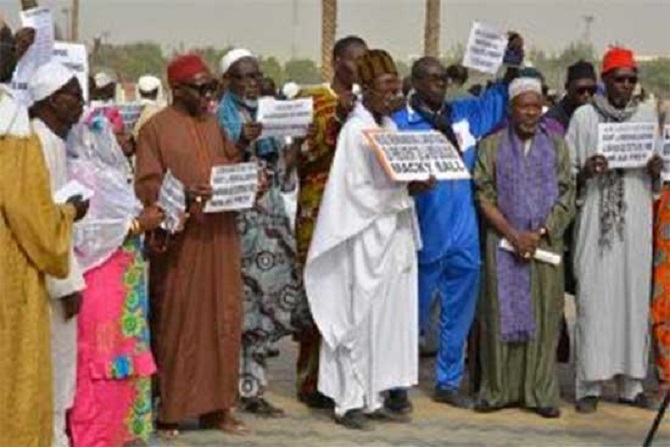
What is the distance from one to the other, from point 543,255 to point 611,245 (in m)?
0.42

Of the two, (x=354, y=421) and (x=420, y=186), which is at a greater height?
(x=420, y=186)

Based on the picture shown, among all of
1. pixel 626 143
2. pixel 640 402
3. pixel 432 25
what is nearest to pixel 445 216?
pixel 626 143

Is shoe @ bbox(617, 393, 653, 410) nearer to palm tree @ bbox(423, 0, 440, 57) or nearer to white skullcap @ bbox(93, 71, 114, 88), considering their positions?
white skullcap @ bbox(93, 71, 114, 88)

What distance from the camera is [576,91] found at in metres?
8.62

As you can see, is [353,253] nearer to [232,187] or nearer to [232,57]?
[232,187]

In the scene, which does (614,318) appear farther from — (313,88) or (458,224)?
(313,88)

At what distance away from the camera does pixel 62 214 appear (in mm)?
5457

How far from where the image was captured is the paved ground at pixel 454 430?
7121 mm

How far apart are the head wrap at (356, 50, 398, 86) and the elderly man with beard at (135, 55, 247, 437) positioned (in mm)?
815

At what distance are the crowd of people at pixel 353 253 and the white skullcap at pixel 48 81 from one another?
3 centimetres

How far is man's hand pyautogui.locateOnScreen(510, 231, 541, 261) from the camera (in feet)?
25.0

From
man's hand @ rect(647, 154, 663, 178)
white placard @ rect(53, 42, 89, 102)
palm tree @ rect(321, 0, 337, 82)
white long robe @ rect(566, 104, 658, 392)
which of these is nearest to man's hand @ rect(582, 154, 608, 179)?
white long robe @ rect(566, 104, 658, 392)

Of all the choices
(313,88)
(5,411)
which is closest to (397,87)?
(313,88)

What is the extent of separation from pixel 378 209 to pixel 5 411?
2596 mm
